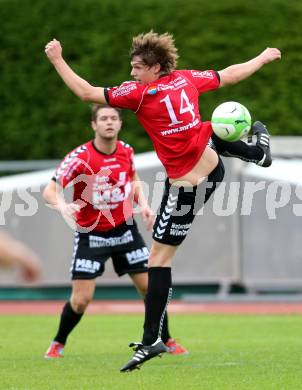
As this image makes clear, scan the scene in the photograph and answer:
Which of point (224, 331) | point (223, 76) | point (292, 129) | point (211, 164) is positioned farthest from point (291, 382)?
point (292, 129)

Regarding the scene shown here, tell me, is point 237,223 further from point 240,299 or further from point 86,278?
point 86,278

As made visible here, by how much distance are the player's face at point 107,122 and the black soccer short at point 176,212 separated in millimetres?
1744

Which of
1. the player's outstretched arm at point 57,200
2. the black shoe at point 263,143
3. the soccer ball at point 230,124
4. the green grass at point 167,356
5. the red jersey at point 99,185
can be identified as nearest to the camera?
the green grass at point 167,356

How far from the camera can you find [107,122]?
9.72 meters

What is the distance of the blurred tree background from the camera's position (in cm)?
1814

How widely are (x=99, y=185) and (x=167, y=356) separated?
168 centimetres

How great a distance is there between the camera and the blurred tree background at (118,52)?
59.5 feet

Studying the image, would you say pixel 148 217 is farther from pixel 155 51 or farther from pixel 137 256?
pixel 155 51

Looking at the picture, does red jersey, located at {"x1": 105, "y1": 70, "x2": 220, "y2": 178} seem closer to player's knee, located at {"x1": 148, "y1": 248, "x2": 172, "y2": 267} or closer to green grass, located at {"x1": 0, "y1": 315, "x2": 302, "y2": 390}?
player's knee, located at {"x1": 148, "y1": 248, "x2": 172, "y2": 267}

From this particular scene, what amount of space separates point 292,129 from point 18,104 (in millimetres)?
4688

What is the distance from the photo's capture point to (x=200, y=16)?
1825 cm

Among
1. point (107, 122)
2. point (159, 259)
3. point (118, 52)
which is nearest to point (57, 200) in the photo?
point (107, 122)

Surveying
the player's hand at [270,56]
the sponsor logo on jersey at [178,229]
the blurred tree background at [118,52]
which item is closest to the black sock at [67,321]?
the sponsor logo on jersey at [178,229]

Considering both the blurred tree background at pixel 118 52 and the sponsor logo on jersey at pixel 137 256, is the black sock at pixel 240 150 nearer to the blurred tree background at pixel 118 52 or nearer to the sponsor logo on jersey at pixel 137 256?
the sponsor logo on jersey at pixel 137 256
